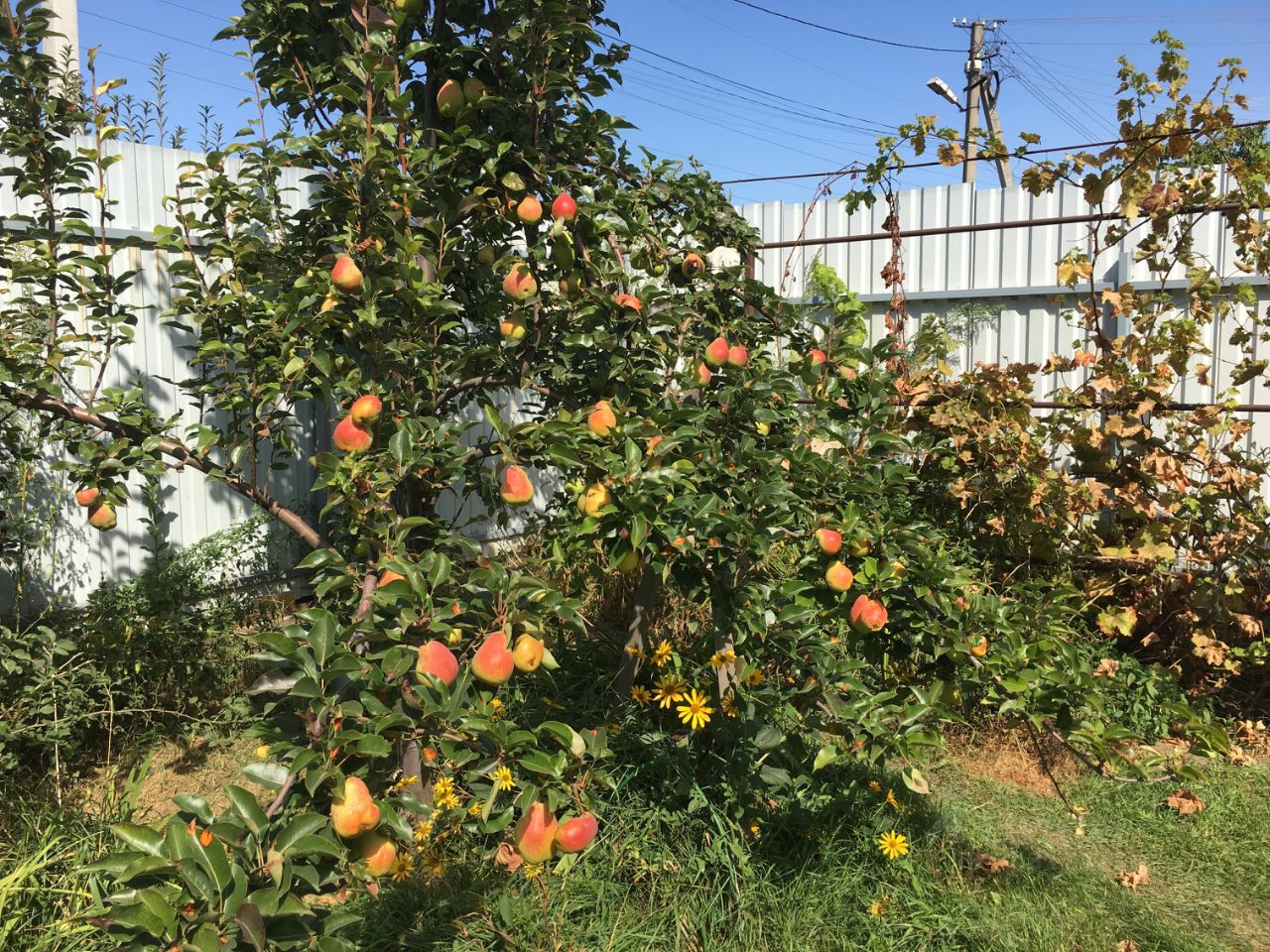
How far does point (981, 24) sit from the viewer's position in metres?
15.2

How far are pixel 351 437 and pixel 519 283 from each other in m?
0.65

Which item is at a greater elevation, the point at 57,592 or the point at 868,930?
the point at 57,592

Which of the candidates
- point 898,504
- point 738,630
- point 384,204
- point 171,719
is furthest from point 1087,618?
point 171,719

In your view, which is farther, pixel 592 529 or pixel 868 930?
pixel 868 930

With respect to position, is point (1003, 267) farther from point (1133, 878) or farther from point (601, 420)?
point (601, 420)

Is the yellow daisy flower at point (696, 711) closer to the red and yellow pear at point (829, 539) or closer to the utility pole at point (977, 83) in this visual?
the red and yellow pear at point (829, 539)

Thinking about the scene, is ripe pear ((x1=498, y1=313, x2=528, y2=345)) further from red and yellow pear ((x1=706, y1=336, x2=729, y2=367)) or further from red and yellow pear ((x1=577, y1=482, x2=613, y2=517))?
red and yellow pear ((x1=577, y1=482, x2=613, y2=517))

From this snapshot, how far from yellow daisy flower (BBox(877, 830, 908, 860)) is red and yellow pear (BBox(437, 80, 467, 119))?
7.57 feet

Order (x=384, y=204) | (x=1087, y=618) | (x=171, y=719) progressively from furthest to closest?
(x=1087, y=618) → (x=171, y=719) → (x=384, y=204)

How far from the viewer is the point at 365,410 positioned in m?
2.04

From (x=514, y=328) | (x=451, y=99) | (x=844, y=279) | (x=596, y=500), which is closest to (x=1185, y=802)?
(x=596, y=500)

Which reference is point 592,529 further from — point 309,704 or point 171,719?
point 171,719

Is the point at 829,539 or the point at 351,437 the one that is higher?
the point at 351,437

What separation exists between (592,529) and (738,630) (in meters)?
0.50
